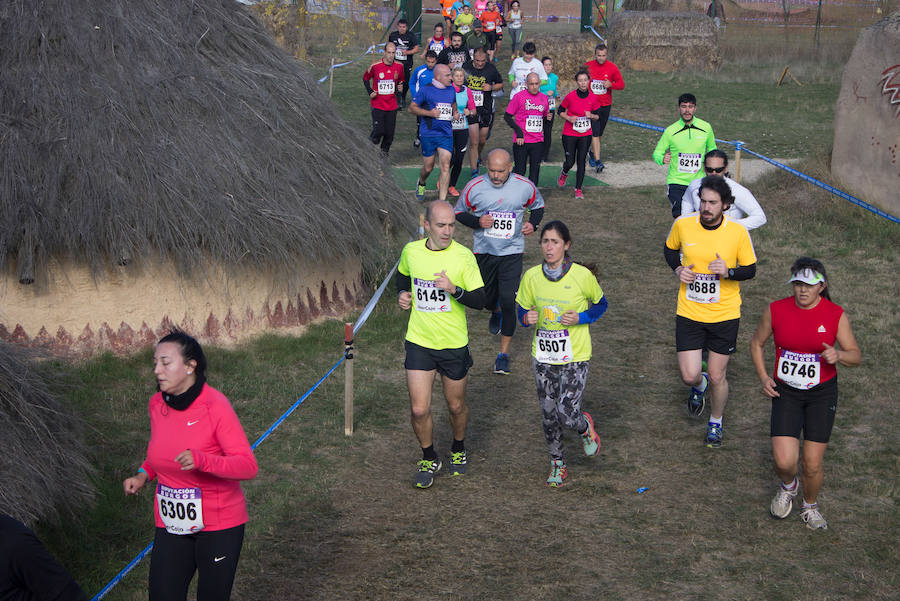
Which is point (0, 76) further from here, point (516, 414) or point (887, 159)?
point (887, 159)

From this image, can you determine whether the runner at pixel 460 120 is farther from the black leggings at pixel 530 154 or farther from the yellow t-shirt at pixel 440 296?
the yellow t-shirt at pixel 440 296

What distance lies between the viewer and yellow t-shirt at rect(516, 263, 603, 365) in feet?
21.7

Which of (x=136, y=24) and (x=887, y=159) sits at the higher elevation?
(x=136, y=24)

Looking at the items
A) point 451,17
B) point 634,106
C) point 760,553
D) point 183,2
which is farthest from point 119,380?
point 451,17

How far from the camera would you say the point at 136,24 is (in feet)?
31.8

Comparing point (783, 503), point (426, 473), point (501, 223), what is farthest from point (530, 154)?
point (783, 503)

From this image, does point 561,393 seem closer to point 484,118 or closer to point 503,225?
point 503,225

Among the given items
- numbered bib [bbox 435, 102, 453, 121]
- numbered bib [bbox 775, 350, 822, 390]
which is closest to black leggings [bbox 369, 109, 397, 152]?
numbered bib [bbox 435, 102, 453, 121]

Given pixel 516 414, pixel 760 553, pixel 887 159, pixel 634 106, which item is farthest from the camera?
pixel 634 106

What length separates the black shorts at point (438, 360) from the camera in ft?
21.6

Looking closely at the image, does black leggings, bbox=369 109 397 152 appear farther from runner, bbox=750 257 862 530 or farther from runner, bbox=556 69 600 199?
runner, bbox=750 257 862 530

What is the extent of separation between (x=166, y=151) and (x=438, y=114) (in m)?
5.25

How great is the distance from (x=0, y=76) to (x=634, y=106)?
15958mm

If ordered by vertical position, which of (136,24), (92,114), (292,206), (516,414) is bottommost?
(516,414)
